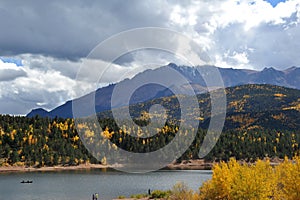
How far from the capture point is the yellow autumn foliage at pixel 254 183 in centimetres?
5231

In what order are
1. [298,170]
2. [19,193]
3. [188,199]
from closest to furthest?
[298,170] < [188,199] < [19,193]

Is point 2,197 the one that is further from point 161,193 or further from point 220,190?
point 220,190

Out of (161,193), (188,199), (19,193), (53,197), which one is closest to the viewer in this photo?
(188,199)

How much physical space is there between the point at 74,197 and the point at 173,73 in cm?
4170

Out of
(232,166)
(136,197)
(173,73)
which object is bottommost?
(136,197)

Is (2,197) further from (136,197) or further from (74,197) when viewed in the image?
(136,197)

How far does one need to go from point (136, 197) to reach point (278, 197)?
36630 millimetres

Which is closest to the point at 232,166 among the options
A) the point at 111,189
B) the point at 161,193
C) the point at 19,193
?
the point at 161,193

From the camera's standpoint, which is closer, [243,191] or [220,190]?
[243,191]

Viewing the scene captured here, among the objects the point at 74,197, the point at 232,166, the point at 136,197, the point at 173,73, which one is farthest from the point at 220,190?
the point at 74,197

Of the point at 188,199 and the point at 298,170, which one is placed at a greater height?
the point at 298,170

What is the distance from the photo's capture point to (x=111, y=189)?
107 m

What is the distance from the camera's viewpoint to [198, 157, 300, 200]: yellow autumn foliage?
52.3m

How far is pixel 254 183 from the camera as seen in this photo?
172 ft
